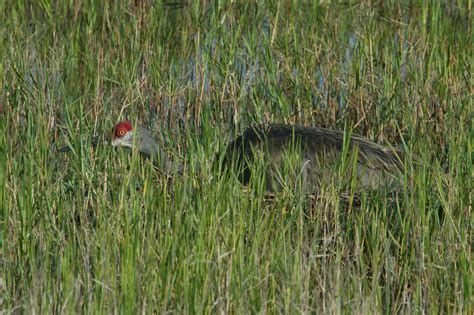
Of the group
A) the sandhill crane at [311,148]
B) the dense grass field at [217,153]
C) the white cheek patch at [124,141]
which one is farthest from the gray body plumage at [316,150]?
the white cheek patch at [124,141]

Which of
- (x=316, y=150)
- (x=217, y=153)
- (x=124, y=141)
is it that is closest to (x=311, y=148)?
(x=316, y=150)

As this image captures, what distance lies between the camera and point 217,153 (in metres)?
5.20

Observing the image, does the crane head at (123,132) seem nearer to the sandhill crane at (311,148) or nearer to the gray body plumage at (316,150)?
the sandhill crane at (311,148)

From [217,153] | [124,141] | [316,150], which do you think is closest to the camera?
[217,153]

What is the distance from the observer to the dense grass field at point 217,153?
3941 mm

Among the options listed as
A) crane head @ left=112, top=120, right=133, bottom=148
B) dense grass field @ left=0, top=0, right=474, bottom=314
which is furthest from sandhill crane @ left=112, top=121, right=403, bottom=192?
dense grass field @ left=0, top=0, right=474, bottom=314

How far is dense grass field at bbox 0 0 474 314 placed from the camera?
12.9 feet

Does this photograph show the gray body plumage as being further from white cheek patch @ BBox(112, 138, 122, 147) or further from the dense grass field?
white cheek patch @ BBox(112, 138, 122, 147)

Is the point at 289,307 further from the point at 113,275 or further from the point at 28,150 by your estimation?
the point at 28,150

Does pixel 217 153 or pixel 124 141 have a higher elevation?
pixel 217 153

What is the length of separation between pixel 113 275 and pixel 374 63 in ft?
10.4

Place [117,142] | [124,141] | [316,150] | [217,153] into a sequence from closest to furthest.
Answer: [217,153] → [117,142] → [124,141] → [316,150]

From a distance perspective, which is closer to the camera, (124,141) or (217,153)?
(217,153)

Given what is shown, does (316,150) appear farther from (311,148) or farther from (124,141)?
(124,141)
